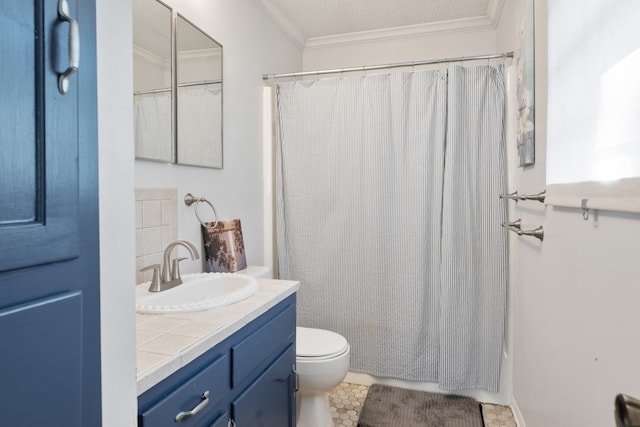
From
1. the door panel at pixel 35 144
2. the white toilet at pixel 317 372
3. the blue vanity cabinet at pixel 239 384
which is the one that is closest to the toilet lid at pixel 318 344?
the white toilet at pixel 317 372

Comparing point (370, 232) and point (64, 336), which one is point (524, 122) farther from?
point (64, 336)

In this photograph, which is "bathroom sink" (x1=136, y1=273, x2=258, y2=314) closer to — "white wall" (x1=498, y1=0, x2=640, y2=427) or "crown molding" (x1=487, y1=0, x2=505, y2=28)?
"white wall" (x1=498, y1=0, x2=640, y2=427)

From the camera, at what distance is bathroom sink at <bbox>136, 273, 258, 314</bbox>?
4.08 feet

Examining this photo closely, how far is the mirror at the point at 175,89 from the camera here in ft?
5.17

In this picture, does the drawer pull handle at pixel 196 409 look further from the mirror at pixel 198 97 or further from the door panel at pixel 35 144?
the mirror at pixel 198 97

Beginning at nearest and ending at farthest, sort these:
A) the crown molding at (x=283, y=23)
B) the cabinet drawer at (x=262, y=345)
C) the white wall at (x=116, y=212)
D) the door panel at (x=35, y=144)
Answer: the door panel at (x=35, y=144), the white wall at (x=116, y=212), the cabinet drawer at (x=262, y=345), the crown molding at (x=283, y=23)

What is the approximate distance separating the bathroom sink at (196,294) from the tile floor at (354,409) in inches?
40.0

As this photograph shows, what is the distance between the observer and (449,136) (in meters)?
2.26

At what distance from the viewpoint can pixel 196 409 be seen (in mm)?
994

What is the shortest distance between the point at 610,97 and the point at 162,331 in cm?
128

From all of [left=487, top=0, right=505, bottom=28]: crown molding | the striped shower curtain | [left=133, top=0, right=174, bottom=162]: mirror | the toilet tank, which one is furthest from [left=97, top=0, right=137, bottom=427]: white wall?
[left=487, top=0, right=505, bottom=28]: crown molding

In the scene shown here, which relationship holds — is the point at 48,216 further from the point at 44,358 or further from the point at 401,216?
the point at 401,216

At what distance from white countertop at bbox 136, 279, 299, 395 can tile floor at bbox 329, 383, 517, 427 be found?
1.07 metres

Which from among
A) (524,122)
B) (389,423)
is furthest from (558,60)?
(389,423)
